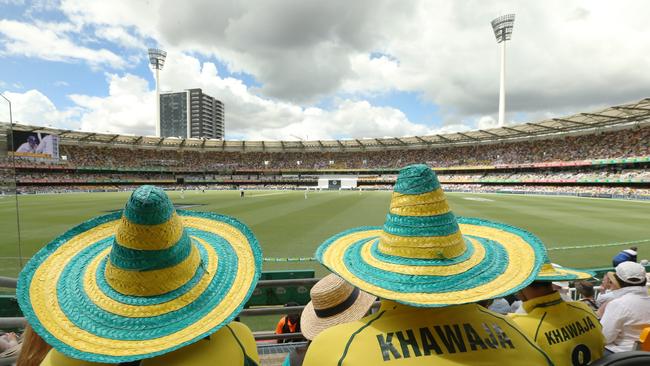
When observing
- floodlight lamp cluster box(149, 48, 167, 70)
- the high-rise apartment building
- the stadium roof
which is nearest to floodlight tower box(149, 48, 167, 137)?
floodlight lamp cluster box(149, 48, 167, 70)

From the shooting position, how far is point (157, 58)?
79438 mm

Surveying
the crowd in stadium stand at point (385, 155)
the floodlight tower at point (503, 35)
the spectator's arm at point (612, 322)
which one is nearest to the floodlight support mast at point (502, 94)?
the floodlight tower at point (503, 35)

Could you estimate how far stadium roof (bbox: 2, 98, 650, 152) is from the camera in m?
38.1

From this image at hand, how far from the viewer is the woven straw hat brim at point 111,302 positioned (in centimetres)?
123

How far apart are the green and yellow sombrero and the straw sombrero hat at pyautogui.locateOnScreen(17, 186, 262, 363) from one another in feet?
2.02

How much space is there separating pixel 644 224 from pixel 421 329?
73.1 ft

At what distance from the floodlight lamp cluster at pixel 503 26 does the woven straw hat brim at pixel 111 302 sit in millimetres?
76431

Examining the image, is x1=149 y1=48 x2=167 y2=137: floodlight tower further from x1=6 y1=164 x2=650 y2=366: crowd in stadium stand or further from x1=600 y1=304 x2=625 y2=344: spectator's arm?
x1=600 y1=304 x2=625 y2=344: spectator's arm

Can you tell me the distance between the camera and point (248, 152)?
7450 centimetres


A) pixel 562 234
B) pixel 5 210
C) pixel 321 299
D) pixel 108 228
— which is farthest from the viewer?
pixel 5 210

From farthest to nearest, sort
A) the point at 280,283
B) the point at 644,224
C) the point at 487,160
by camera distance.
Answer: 1. the point at 487,160
2. the point at 644,224
3. the point at 280,283

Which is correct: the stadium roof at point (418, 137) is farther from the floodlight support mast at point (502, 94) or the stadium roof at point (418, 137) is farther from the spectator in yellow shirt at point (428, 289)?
the spectator in yellow shirt at point (428, 289)

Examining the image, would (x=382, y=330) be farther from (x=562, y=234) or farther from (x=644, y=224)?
(x=644, y=224)

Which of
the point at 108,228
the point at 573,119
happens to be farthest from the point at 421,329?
the point at 573,119
